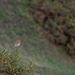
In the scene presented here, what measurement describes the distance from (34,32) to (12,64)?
14.1 ft

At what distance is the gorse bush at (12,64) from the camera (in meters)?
4.46

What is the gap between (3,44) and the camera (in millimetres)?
7301

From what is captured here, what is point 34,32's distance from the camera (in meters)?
8.72

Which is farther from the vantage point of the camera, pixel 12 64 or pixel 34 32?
pixel 34 32

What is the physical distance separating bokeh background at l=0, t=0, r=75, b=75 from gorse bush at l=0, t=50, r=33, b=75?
2397mm

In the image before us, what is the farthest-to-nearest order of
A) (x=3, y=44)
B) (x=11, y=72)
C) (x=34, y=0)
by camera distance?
(x=34, y=0)
(x=3, y=44)
(x=11, y=72)

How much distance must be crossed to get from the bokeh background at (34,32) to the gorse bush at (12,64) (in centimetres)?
240

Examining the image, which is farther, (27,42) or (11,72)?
(27,42)

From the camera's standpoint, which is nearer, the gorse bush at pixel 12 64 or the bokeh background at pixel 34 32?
the gorse bush at pixel 12 64

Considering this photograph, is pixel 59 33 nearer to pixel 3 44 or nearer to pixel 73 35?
pixel 73 35

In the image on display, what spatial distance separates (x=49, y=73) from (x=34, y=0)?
4408mm

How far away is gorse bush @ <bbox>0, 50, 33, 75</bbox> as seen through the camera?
446cm

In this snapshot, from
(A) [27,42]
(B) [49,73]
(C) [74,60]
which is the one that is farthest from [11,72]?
(C) [74,60]

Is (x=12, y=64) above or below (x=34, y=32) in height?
above
